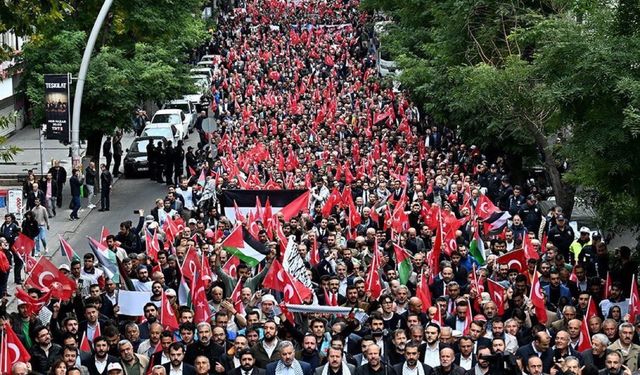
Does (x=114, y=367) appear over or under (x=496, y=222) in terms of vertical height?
over

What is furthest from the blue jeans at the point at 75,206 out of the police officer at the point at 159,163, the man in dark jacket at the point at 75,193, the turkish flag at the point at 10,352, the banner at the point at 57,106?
the turkish flag at the point at 10,352

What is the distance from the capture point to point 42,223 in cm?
2820

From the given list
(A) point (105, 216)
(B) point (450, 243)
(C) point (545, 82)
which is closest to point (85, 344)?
(B) point (450, 243)

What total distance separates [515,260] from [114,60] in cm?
2177

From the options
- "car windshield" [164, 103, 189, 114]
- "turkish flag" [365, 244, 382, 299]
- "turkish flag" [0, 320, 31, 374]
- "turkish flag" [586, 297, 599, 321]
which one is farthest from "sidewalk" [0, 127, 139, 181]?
"turkish flag" [586, 297, 599, 321]

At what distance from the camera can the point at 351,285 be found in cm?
1720

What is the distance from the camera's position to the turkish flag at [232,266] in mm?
18953

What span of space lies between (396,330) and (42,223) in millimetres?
15004

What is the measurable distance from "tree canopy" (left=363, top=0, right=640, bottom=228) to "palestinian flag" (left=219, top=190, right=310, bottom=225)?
3867 mm

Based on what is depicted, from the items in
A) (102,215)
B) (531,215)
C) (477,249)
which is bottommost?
(102,215)

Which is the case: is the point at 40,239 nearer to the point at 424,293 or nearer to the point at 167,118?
the point at 424,293

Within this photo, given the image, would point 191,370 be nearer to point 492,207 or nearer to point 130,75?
point 492,207

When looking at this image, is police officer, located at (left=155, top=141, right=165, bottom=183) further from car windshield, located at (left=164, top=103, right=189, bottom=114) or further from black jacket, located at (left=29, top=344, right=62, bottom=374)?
black jacket, located at (left=29, top=344, right=62, bottom=374)

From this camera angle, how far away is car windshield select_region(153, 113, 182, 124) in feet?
153
